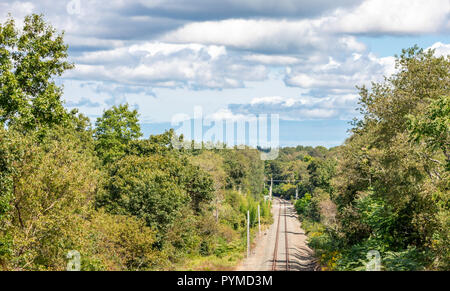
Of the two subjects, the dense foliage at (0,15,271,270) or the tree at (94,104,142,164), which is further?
the tree at (94,104,142,164)

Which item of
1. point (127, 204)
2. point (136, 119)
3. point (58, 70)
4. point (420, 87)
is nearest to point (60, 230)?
point (58, 70)

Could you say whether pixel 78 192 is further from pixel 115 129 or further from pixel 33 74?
pixel 115 129

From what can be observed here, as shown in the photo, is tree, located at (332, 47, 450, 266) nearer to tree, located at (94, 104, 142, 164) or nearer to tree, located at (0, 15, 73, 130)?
tree, located at (0, 15, 73, 130)

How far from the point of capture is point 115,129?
54219 millimetres

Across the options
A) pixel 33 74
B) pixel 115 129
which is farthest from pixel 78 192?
pixel 115 129

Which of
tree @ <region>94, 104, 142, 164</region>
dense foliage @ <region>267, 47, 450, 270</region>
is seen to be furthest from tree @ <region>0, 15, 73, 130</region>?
tree @ <region>94, 104, 142, 164</region>

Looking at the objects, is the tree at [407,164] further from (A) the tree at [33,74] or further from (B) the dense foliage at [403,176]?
(A) the tree at [33,74]

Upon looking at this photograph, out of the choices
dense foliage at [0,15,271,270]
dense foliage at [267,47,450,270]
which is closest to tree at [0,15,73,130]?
dense foliage at [0,15,271,270]

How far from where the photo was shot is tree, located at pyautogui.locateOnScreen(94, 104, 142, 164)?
53.1 meters

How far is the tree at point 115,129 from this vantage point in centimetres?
5306

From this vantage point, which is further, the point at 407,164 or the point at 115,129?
the point at 115,129

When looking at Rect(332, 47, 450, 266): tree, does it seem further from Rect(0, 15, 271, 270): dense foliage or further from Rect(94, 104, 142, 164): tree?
Rect(94, 104, 142, 164): tree

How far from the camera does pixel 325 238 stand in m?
43.2
